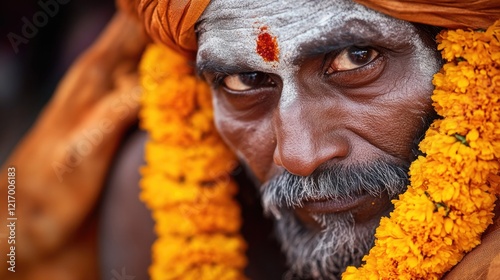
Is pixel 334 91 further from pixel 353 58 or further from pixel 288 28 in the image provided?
pixel 288 28

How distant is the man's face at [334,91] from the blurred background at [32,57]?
346 centimetres

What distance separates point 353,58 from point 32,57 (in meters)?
4.14

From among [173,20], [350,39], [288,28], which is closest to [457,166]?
[350,39]

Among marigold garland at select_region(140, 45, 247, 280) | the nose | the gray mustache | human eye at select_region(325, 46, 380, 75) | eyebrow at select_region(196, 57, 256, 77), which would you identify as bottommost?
marigold garland at select_region(140, 45, 247, 280)

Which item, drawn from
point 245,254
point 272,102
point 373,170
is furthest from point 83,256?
point 373,170

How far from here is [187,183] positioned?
3.14 m

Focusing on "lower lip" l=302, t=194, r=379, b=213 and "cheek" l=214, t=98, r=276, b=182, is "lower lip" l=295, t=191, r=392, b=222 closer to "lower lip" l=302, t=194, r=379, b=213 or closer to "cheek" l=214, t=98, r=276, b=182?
"lower lip" l=302, t=194, r=379, b=213

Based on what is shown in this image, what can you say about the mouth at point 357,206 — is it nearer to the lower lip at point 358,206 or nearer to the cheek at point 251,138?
the lower lip at point 358,206

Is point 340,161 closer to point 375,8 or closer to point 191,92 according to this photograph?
point 375,8

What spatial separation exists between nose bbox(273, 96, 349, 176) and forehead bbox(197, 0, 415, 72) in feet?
0.53

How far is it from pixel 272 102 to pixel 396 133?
0.46m

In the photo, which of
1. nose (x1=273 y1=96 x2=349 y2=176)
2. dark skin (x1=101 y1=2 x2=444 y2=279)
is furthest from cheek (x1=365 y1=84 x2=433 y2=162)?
nose (x1=273 y1=96 x2=349 y2=176)

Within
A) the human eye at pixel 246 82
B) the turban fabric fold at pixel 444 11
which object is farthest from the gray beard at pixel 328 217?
the turban fabric fold at pixel 444 11

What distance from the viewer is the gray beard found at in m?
2.33
